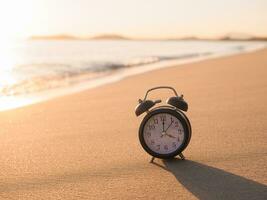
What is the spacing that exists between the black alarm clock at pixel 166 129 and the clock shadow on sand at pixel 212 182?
0.40 feet

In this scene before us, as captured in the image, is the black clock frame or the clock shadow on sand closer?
the clock shadow on sand

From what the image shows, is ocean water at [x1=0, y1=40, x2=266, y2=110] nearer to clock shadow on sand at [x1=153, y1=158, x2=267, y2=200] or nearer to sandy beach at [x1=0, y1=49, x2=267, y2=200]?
sandy beach at [x1=0, y1=49, x2=267, y2=200]

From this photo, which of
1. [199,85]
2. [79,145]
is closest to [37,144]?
[79,145]

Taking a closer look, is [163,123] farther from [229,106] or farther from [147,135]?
[229,106]

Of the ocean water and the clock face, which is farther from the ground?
the ocean water

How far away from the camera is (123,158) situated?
438 cm

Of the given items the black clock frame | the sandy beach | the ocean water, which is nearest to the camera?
the sandy beach

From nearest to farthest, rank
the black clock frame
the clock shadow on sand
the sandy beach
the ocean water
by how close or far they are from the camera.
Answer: the clock shadow on sand, the sandy beach, the black clock frame, the ocean water

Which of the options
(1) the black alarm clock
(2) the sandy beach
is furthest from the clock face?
(2) the sandy beach

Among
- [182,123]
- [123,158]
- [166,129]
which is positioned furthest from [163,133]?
[123,158]

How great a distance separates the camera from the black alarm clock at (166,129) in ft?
13.5

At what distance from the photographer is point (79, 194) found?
11.4ft

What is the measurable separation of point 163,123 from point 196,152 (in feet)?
1.74

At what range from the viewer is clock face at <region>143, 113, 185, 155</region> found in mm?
4145
